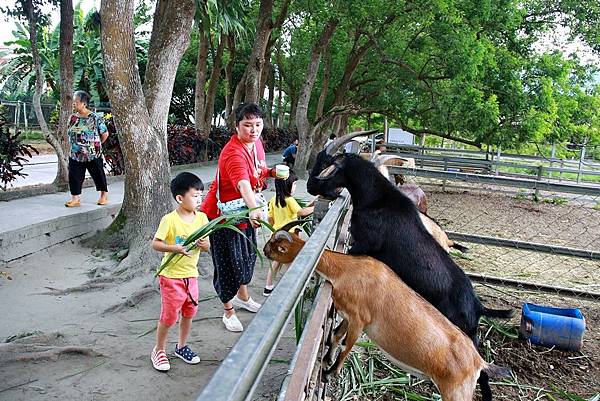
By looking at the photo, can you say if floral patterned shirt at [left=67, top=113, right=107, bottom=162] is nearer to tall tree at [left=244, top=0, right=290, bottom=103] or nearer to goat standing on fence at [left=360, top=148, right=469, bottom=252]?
goat standing on fence at [left=360, top=148, right=469, bottom=252]

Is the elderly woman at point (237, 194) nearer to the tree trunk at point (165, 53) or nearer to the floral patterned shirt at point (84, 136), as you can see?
the tree trunk at point (165, 53)

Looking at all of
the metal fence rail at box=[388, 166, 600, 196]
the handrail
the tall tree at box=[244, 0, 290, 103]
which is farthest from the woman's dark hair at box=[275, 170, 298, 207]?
the tall tree at box=[244, 0, 290, 103]

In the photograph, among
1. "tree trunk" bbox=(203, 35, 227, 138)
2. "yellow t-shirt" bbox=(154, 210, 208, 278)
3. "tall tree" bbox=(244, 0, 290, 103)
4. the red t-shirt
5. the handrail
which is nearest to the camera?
the handrail

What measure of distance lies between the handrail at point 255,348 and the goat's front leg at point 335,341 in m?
1.18

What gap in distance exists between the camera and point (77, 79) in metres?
23.0

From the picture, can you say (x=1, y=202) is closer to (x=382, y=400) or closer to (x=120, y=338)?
(x=120, y=338)

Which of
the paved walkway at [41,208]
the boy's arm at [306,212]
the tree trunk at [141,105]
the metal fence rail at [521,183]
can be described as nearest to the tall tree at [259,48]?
the paved walkway at [41,208]

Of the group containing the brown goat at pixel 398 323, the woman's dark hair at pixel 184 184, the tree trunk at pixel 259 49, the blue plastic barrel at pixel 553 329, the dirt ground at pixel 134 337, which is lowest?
the dirt ground at pixel 134 337

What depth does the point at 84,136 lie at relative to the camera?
6.67 meters

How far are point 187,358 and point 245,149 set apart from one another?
157 cm

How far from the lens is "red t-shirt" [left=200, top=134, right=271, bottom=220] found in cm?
353

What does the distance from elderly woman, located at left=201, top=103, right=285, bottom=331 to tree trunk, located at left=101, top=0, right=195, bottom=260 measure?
213 centimetres

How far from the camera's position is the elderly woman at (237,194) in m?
3.54

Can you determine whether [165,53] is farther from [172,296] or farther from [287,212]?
[172,296]
